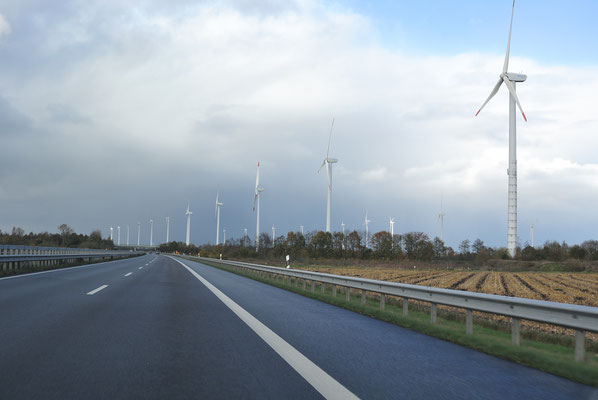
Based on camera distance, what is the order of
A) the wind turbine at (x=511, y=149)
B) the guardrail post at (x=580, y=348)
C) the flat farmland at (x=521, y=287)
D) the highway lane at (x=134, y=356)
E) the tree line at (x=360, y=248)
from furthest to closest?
the tree line at (x=360, y=248)
the wind turbine at (x=511, y=149)
the flat farmland at (x=521, y=287)
the guardrail post at (x=580, y=348)
the highway lane at (x=134, y=356)

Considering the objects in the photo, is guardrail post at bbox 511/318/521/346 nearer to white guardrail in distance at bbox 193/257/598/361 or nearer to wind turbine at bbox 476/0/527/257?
white guardrail in distance at bbox 193/257/598/361

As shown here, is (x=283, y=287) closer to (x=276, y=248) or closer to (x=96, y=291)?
(x=96, y=291)

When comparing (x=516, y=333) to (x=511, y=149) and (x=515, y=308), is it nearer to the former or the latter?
(x=515, y=308)

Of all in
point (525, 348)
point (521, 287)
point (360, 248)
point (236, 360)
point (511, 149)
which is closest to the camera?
point (236, 360)

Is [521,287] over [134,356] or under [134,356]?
under

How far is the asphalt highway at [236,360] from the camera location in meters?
4.13

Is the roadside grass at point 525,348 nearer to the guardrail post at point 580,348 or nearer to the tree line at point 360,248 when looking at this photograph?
the guardrail post at point 580,348

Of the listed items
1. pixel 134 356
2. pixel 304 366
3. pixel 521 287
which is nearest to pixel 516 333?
pixel 304 366

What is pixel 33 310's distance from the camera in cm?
880

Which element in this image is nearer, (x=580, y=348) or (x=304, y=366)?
(x=304, y=366)

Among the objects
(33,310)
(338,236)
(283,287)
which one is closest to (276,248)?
(338,236)

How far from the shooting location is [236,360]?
5270mm

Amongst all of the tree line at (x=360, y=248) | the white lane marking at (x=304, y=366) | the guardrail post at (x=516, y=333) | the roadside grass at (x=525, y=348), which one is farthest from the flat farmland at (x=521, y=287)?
the tree line at (x=360, y=248)

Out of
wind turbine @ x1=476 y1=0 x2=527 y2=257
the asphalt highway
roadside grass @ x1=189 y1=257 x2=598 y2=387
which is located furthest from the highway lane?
wind turbine @ x1=476 y1=0 x2=527 y2=257
